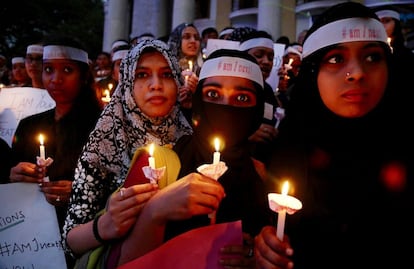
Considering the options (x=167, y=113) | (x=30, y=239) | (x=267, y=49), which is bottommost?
(x=30, y=239)

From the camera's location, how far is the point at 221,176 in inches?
77.6

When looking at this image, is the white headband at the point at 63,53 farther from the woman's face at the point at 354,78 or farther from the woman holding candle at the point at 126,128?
the woman's face at the point at 354,78

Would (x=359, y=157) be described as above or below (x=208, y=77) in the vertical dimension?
below

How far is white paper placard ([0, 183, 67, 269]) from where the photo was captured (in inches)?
104

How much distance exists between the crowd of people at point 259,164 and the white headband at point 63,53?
40.0 inches

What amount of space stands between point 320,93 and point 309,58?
0.21 m

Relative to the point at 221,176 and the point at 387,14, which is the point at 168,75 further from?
the point at 387,14

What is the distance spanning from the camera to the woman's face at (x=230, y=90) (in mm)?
2223

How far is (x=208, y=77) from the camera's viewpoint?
90.9 inches

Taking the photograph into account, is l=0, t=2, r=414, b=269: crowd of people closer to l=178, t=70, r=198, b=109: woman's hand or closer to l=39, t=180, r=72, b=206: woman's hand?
l=39, t=180, r=72, b=206: woman's hand

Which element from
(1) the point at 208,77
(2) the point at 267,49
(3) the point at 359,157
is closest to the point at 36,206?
(1) the point at 208,77

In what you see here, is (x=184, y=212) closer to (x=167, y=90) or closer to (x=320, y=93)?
(x=320, y=93)

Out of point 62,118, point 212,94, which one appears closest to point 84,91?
point 62,118

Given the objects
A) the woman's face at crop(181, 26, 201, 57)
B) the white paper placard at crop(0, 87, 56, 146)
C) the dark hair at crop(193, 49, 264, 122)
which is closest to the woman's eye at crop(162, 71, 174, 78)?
the dark hair at crop(193, 49, 264, 122)
